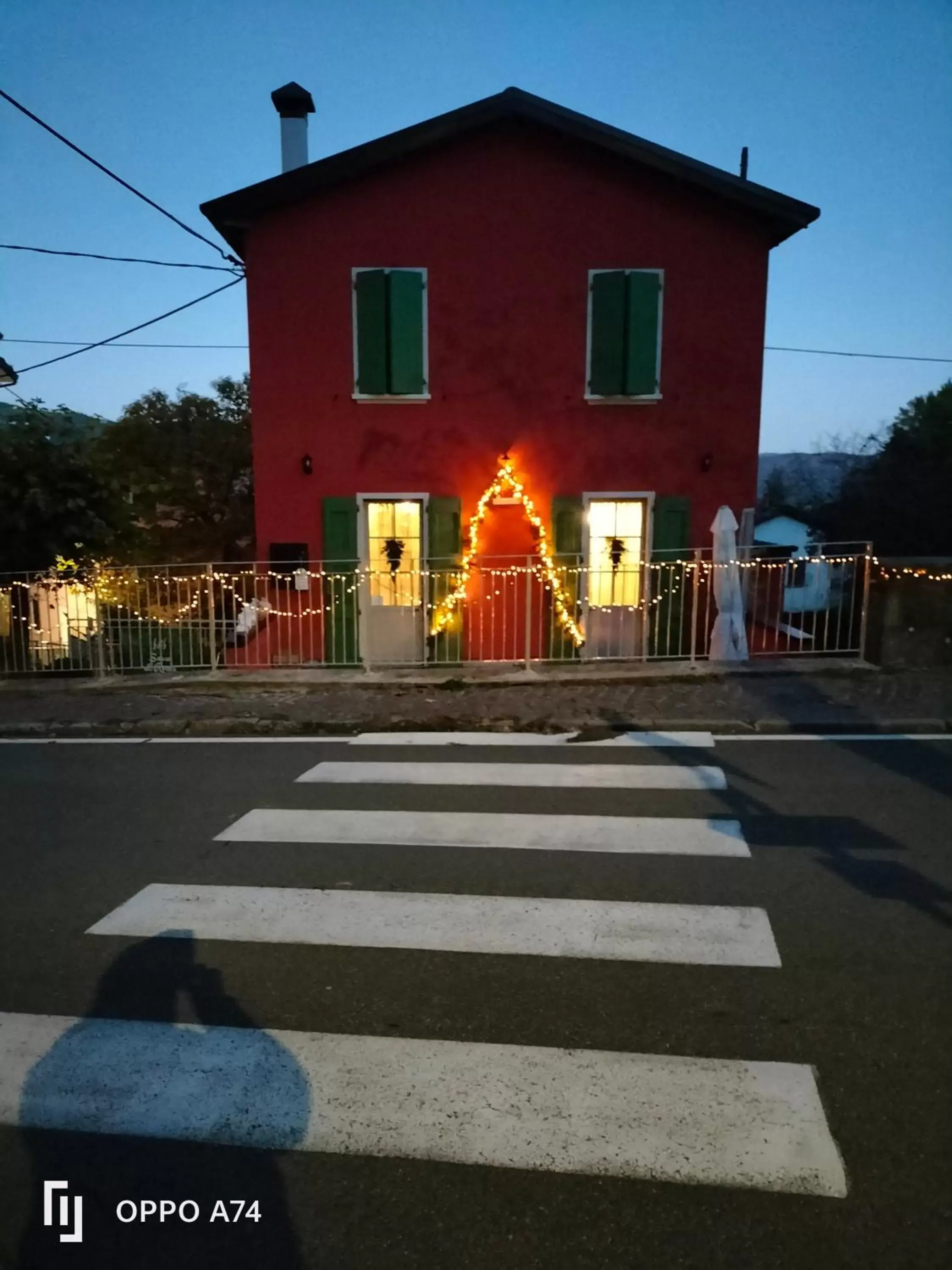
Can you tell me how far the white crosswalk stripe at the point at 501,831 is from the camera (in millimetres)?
4895

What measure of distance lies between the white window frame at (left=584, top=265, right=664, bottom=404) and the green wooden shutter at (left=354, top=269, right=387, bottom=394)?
2.87 m

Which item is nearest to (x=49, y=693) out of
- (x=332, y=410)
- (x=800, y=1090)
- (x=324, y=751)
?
(x=324, y=751)

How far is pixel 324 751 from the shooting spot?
7.25m

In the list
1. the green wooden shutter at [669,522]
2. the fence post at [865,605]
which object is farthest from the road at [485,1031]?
the green wooden shutter at [669,522]

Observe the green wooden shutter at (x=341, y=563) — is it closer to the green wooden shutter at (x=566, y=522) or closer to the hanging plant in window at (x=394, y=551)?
the hanging plant in window at (x=394, y=551)

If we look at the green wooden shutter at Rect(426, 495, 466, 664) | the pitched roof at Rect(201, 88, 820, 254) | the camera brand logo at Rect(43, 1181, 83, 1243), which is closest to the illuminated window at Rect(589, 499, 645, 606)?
the green wooden shutter at Rect(426, 495, 466, 664)

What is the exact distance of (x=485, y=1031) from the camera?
10.4 ft

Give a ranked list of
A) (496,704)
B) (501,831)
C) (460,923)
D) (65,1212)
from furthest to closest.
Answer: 1. (496,704)
2. (501,831)
3. (460,923)
4. (65,1212)

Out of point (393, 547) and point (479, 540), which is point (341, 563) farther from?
point (479, 540)

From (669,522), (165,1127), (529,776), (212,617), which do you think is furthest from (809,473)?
(165,1127)

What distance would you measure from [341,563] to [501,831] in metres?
7.60

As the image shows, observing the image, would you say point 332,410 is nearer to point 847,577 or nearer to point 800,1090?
point 847,577

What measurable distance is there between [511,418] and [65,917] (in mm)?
9577

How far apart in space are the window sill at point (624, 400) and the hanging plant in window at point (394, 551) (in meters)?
3.41
